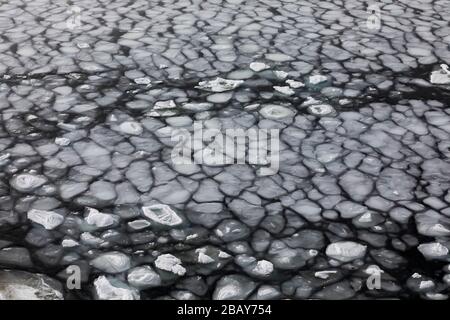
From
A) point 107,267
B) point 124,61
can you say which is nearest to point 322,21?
point 124,61

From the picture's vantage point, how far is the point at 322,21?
372cm

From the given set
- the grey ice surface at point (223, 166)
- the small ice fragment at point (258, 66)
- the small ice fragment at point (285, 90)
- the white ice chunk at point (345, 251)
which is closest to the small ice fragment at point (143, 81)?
the grey ice surface at point (223, 166)

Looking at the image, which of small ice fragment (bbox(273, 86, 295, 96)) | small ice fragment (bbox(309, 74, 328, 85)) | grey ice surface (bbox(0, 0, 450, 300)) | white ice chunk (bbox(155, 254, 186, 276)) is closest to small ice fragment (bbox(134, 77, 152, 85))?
grey ice surface (bbox(0, 0, 450, 300))

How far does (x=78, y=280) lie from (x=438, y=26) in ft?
9.83

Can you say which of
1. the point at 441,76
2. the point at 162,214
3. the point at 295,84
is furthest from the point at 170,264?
the point at 441,76

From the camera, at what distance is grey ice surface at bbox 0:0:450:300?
186 cm

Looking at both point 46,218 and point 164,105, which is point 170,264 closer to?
point 46,218

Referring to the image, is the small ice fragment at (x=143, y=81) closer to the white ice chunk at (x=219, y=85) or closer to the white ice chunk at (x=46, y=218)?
the white ice chunk at (x=219, y=85)

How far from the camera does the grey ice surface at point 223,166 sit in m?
1.86

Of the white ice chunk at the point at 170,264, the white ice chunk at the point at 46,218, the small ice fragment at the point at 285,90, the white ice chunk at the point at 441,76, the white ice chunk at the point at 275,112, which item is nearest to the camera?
the white ice chunk at the point at 170,264

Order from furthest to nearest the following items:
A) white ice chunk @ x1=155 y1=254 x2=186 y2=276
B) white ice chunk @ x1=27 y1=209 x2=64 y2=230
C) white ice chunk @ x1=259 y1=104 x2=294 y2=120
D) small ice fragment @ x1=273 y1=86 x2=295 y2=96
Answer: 1. small ice fragment @ x1=273 y1=86 x2=295 y2=96
2. white ice chunk @ x1=259 y1=104 x2=294 y2=120
3. white ice chunk @ x1=27 y1=209 x2=64 y2=230
4. white ice chunk @ x1=155 y1=254 x2=186 y2=276

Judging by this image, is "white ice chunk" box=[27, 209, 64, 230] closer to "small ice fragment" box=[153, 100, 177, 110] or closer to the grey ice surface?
the grey ice surface

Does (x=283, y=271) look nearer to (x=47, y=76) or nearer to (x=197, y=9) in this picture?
(x=47, y=76)

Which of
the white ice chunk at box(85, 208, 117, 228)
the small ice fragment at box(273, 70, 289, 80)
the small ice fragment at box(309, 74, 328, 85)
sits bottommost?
the white ice chunk at box(85, 208, 117, 228)
